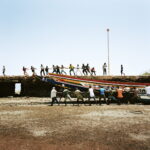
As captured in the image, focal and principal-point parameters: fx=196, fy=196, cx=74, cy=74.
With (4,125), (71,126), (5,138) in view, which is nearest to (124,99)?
(71,126)

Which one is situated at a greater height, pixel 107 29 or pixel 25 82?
pixel 107 29

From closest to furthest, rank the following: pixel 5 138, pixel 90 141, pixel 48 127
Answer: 1. pixel 90 141
2. pixel 5 138
3. pixel 48 127

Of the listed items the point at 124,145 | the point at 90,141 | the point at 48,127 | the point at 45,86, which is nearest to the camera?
the point at 124,145

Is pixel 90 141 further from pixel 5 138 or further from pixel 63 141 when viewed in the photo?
pixel 5 138

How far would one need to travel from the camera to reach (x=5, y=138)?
7.22 meters

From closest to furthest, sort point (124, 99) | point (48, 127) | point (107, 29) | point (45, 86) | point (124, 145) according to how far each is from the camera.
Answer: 1. point (124, 145)
2. point (48, 127)
3. point (124, 99)
4. point (45, 86)
5. point (107, 29)

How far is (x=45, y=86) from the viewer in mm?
29078

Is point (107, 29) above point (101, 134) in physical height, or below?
above

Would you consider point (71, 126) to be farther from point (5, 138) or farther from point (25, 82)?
point (25, 82)

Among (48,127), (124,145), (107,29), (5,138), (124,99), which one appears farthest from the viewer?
(107,29)

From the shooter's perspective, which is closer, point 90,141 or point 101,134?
point 90,141

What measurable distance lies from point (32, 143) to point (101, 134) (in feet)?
8.72

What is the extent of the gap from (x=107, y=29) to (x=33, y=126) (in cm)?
2652

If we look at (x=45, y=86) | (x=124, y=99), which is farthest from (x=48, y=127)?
(x=45, y=86)
